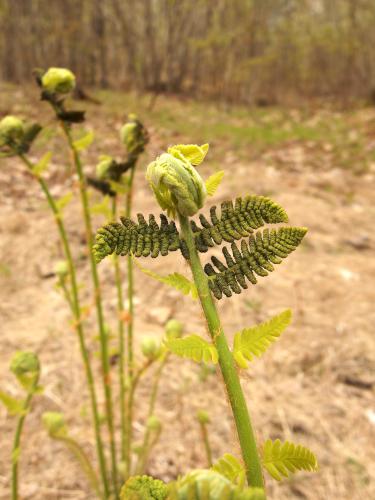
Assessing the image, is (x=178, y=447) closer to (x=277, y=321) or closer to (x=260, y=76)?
(x=277, y=321)

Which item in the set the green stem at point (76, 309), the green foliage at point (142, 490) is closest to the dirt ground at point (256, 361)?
the green foliage at point (142, 490)

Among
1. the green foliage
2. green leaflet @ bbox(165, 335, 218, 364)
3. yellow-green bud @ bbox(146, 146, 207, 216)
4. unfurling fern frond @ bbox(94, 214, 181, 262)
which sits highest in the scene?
yellow-green bud @ bbox(146, 146, 207, 216)

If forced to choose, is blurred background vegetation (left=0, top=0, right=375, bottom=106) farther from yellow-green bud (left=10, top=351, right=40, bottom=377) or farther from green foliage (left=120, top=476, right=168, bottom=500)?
green foliage (left=120, top=476, right=168, bottom=500)

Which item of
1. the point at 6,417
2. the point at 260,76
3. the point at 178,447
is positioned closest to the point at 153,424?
the point at 178,447

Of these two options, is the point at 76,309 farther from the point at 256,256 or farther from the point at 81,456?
the point at 256,256

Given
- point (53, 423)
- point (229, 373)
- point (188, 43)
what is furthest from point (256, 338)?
point (188, 43)

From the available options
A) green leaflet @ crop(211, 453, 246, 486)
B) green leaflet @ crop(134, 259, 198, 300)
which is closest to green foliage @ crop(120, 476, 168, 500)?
green leaflet @ crop(211, 453, 246, 486)
